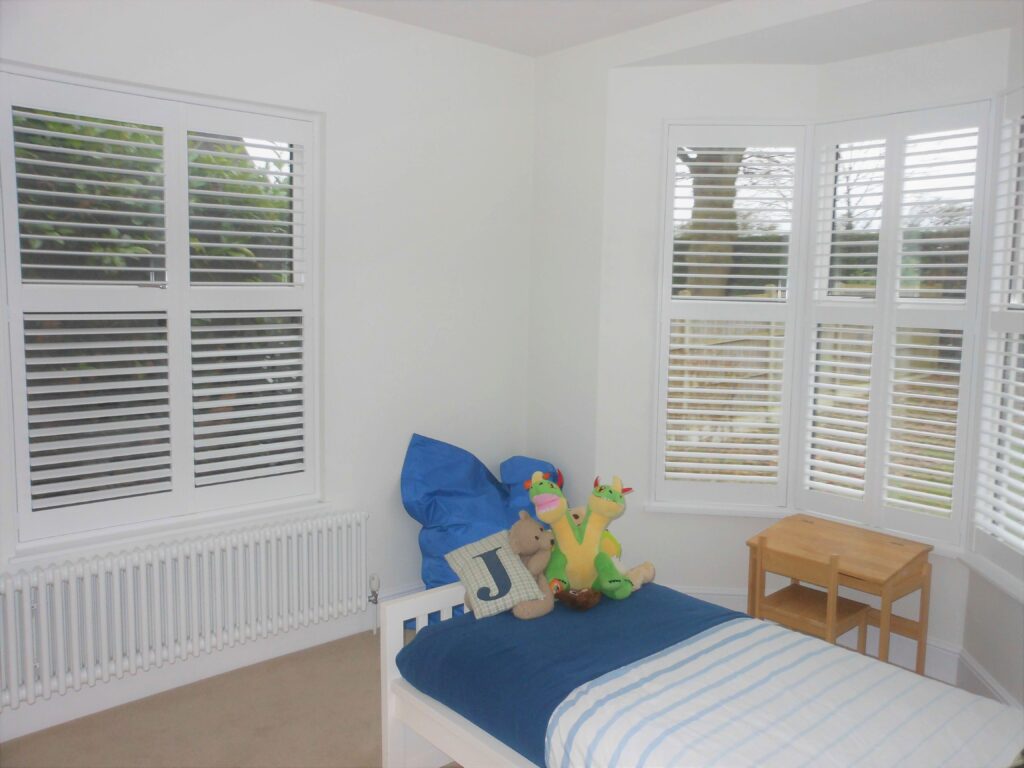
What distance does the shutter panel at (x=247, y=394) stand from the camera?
10.8 ft

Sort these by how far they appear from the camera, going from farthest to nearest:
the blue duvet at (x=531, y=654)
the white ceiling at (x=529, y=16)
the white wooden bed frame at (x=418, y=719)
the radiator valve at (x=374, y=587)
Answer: the radiator valve at (x=374, y=587)
the white ceiling at (x=529, y=16)
the white wooden bed frame at (x=418, y=719)
the blue duvet at (x=531, y=654)

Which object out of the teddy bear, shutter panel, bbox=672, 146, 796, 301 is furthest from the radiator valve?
shutter panel, bbox=672, 146, 796, 301

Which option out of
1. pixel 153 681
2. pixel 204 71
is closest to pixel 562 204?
pixel 204 71

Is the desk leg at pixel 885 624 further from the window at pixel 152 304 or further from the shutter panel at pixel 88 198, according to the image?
the shutter panel at pixel 88 198

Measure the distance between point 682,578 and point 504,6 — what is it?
271 centimetres

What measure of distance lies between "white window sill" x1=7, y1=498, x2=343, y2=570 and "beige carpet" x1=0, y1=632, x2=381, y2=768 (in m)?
0.63

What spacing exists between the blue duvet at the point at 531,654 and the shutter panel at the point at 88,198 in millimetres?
1771

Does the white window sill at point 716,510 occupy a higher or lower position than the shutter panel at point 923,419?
lower

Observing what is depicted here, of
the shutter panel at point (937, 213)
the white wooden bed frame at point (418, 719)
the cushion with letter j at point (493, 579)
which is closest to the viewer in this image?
the white wooden bed frame at point (418, 719)

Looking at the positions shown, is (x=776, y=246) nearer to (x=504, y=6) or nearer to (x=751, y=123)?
(x=751, y=123)

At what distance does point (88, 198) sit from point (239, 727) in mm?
1985

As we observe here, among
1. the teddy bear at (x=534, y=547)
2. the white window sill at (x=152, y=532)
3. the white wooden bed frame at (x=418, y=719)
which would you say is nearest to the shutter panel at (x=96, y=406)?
the white window sill at (x=152, y=532)

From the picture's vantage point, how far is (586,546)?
9.55 feet

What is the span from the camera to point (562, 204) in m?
4.13
